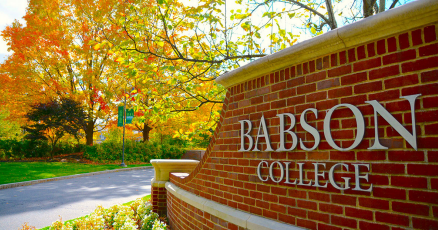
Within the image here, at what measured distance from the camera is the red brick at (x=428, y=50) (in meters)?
1.77

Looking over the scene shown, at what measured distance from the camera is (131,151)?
71.8 ft

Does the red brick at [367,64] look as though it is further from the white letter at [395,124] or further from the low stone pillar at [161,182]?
the low stone pillar at [161,182]

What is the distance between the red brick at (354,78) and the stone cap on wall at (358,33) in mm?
233

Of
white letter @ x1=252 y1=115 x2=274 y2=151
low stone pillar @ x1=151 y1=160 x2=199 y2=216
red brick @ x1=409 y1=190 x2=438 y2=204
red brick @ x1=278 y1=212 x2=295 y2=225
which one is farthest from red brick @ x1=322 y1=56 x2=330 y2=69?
low stone pillar @ x1=151 y1=160 x2=199 y2=216

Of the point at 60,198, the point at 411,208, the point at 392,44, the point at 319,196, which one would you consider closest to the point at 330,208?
the point at 319,196

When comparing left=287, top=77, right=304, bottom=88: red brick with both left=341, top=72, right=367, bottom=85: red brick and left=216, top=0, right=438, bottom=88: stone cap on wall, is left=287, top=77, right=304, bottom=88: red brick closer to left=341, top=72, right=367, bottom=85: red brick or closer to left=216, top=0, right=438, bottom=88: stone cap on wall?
left=216, top=0, right=438, bottom=88: stone cap on wall

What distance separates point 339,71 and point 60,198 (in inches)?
359

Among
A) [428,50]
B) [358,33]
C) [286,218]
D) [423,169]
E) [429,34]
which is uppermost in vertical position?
[358,33]

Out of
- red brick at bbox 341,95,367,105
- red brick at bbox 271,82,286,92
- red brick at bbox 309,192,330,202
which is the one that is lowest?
red brick at bbox 309,192,330,202

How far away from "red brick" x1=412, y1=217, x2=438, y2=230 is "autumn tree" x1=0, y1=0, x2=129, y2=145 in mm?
17661

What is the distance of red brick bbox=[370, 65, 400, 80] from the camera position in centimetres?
193

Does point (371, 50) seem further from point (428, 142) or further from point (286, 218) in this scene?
point (286, 218)

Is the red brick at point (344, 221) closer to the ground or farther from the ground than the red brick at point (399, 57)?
closer to the ground

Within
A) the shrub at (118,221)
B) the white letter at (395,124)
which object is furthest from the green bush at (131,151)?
the white letter at (395,124)
